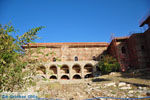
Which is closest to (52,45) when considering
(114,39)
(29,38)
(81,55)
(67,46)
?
(67,46)

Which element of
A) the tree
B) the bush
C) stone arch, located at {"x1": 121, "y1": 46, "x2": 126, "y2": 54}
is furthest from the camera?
stone arch, located at {"x1": 121, "y1": 46, "x2": 126, "y2": 54}

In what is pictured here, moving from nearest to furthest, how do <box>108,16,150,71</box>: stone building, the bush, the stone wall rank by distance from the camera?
<box>108,16,150,71</box>: stone building
the bush
the stone wall

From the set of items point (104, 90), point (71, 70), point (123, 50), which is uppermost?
point (123, 50)

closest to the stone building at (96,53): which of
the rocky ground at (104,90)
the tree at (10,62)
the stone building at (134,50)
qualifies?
the stone building at (134,50)

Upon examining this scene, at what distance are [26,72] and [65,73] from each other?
2162cm

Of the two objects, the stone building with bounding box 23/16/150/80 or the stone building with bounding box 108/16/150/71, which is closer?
the stone building with bounding box 108/16/150/71

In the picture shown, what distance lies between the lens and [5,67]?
262cm

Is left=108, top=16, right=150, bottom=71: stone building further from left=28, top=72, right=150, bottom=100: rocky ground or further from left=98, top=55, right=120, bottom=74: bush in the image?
left=28, top=72, right=150, bottom=100: rocky ground

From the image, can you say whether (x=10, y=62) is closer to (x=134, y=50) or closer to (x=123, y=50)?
(x=134, y=50)

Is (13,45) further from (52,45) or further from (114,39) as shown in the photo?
(52,45)

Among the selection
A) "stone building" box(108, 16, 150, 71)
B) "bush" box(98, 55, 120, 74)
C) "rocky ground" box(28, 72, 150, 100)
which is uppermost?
"stone building" box(108, 16, 150, 71)

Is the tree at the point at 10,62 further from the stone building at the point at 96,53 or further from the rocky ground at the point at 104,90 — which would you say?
the stone building at the point at 96,53

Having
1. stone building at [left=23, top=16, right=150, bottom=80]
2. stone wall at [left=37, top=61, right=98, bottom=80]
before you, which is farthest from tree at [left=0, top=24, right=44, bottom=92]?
stone wall at [left=37, top=61, right=98, bottom=80]

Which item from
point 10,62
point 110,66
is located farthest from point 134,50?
point 10,62
